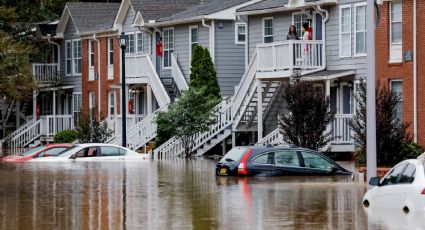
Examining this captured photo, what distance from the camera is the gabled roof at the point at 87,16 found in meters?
69.2

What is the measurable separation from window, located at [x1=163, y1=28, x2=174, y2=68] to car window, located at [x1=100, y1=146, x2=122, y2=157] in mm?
12623

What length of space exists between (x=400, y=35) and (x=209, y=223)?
2345cm

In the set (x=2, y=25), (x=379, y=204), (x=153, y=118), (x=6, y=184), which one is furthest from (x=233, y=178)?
(x=2, y=25)

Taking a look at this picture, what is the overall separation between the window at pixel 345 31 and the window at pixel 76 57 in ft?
84.7

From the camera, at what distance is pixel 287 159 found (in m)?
35.5

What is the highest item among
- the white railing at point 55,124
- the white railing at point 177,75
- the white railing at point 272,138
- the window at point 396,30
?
the window at point 396,30

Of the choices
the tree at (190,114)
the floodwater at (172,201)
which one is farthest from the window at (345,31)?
the floodwater at (172,201)

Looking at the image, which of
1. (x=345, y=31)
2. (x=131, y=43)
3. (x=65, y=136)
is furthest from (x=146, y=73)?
(x=345, y=31)

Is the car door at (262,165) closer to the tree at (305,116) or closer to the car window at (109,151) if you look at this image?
the tree at (305,116)

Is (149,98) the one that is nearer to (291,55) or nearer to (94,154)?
(94,154)

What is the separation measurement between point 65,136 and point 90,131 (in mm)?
6891

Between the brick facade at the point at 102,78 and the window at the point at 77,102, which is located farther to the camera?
the window at the point at 77,102

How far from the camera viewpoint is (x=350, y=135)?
45875mm

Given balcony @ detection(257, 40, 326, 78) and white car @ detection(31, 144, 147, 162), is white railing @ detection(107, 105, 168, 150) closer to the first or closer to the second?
white car @ detection(31, 144, 147, 162)
